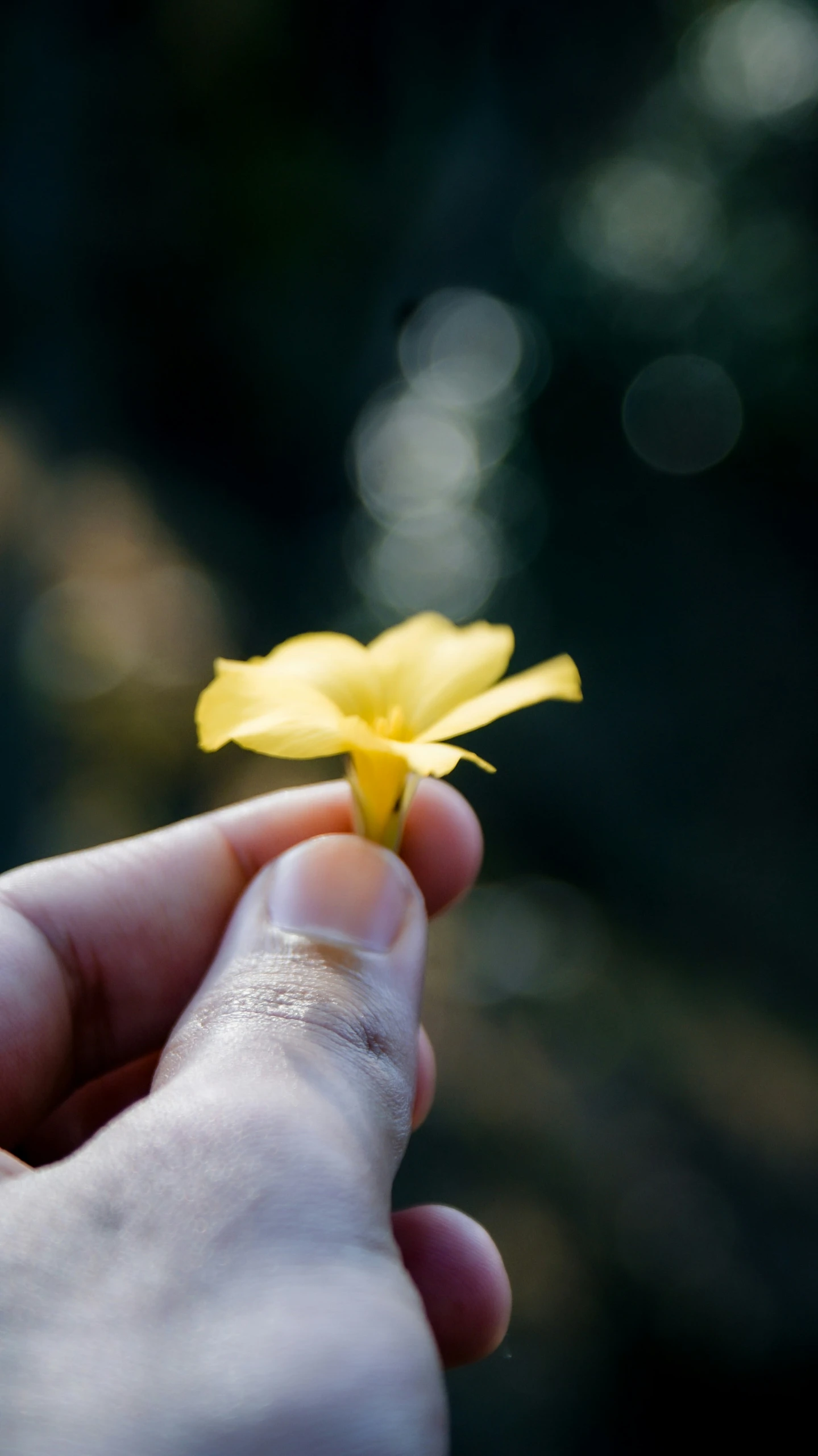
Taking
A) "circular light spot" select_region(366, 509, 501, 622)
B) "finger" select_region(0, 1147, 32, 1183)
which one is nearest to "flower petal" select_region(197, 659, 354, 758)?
"finger" select_region(0, 1147, 32, 1183)

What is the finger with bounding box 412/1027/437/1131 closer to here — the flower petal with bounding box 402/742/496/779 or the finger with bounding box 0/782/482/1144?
the finger with bounding box 0/782/482/1144

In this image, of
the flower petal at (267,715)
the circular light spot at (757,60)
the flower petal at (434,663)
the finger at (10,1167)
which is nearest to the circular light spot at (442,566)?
the circular light spot at (757,60)

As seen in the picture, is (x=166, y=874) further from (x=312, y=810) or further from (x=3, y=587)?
(x=3, y=587)

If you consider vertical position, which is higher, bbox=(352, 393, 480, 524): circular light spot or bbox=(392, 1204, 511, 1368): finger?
bbox=(352, 393, 480, 524): circular light spot

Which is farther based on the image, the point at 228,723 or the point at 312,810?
the point at 312,810

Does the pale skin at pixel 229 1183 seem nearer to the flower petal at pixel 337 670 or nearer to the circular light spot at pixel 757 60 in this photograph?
the flower petal at pixel 337 670

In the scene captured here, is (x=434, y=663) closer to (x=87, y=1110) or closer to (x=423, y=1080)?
(x=423, y=1080)

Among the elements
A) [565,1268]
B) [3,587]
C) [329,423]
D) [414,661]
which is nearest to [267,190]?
[329,423]
